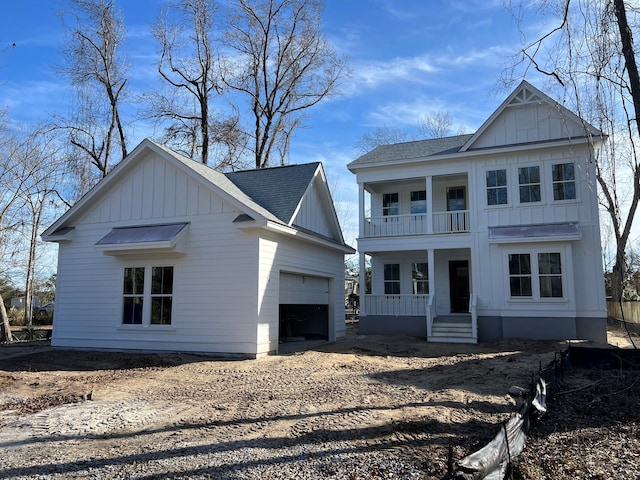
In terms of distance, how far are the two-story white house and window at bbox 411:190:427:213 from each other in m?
0.55

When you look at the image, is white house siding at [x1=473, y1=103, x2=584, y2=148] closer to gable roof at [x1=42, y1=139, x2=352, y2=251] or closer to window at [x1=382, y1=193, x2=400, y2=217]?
window at [x1=382, y1=193, x2=400, y2=217]

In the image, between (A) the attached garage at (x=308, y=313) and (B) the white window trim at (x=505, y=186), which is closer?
(A) the attached garage at (x=308, y=313)

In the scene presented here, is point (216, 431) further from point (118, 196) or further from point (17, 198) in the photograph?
point (17, 198)

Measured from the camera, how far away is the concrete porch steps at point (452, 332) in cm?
1581

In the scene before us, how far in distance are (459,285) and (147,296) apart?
1207cm

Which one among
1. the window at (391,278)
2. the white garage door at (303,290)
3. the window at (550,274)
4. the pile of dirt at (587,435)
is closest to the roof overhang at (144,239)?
the white garage door at (303,290)

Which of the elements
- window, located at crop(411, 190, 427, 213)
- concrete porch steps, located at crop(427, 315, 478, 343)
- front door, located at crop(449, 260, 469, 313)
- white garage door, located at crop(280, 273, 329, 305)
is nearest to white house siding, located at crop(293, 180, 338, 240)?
white garage door, located at crop(280, 273, 329, 305)

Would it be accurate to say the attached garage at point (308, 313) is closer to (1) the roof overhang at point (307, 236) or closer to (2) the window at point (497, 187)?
(1) the roof overhang at point (307, 236)

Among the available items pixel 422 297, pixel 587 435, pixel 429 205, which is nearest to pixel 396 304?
pixel 422 297

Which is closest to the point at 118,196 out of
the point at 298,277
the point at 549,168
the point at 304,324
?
the point at 298,277

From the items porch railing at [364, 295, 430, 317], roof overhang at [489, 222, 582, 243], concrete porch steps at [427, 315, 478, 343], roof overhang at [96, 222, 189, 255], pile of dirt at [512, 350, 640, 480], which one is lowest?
pile of dirt at [512, 350, 640, 480]

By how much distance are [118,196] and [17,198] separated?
12580 millimetres

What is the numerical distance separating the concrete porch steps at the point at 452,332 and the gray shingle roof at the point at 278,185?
682cm

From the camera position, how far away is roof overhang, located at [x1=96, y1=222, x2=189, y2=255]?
11.9 meters
